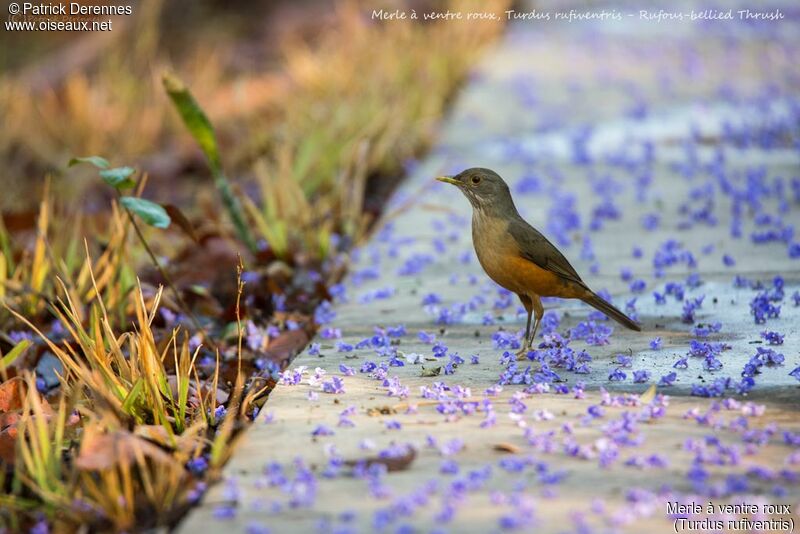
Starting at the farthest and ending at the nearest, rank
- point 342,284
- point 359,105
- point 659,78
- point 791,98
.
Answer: point 659,78 < point 791,98 < point 359,105 < point 342,284

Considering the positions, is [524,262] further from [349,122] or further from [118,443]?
[349,122]

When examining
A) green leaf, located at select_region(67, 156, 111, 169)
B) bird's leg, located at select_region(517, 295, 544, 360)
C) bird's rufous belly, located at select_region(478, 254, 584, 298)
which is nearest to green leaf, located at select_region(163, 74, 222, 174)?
green leaf, located at select_region(67, 156, 111, 169)

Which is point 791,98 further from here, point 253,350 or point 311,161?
point 253,350

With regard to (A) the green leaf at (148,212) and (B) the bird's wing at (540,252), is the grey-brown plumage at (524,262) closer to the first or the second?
(B) the bird's wing at (540,252)

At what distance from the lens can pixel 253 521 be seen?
219 cm

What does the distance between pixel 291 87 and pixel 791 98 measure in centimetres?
380

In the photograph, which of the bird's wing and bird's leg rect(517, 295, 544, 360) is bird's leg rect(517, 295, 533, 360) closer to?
bird's leg rect(517, 295, 544, 360)

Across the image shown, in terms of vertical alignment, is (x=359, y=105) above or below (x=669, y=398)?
above

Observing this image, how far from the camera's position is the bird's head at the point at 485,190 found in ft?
11.7

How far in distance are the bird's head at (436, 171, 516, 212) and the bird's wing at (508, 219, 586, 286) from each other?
0.13m

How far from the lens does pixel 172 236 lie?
534 cm

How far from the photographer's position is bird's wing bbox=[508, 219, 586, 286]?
339 centimetres

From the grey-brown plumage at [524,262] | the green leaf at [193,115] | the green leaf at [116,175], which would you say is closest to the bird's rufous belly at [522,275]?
the grey-brown plumage at [524,262]

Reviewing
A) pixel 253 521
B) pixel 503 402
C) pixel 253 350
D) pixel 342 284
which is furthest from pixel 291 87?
pixel 253 521
